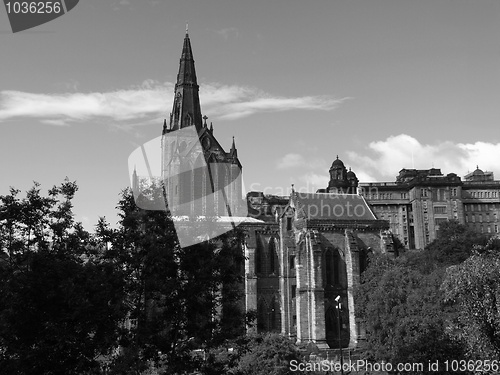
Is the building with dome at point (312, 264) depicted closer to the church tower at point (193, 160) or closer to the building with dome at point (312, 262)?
the building with dome at point (312, 262)

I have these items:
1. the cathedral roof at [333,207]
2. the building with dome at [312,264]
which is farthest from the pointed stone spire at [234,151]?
the cathedral roof at [333,207]

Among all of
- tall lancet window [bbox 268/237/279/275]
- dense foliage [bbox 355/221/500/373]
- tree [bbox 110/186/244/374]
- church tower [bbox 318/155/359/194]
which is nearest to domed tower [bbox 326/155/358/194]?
church tower [bbox 318/155/359/194]

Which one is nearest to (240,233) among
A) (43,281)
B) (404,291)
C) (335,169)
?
(43,281)

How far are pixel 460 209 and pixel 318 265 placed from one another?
7297 cm

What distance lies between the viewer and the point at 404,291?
1449 inches

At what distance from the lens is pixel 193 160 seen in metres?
64.6

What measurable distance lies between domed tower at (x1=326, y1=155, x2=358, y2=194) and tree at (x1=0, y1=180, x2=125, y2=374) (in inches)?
3840

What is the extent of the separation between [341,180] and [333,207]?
54.1m

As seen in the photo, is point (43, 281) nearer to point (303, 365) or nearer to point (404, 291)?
point (303, 365)

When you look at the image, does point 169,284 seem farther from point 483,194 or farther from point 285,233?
point 483,194

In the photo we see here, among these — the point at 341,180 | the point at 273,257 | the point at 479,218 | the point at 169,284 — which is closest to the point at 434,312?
the point at 169,284

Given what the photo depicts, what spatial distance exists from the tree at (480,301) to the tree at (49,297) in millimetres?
13301

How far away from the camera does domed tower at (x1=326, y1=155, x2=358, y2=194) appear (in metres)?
113

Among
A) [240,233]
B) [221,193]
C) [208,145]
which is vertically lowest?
[240,233]
